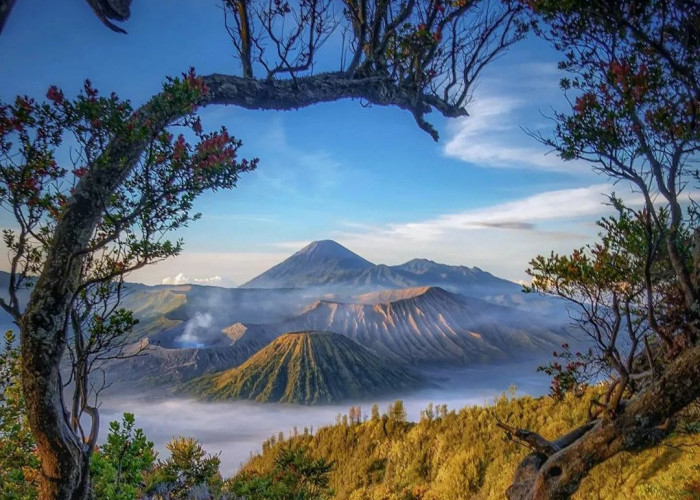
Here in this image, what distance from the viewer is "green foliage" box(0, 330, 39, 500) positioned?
16.8 feet

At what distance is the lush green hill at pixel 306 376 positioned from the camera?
105500 mm

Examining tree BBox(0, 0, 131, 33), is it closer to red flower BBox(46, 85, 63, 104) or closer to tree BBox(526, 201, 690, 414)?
red flower BBox(46, 85, 63, 104)

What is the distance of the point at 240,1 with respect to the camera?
19.4 feet

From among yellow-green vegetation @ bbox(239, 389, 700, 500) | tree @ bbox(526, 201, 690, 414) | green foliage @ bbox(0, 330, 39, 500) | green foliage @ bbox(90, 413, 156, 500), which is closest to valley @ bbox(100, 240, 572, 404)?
yellow-green vegetation @ bbox(239, 389, 700, 500)

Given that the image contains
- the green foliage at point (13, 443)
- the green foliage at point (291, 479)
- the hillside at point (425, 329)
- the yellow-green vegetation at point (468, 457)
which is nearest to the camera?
the green foliage at point (13, 443)

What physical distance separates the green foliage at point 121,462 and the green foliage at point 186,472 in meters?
1.19

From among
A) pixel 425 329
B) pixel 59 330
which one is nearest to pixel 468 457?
pixel 59 330

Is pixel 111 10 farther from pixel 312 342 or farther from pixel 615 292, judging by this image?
pixel 312 342

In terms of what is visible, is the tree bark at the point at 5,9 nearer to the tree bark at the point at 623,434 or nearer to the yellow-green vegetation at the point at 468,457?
the tree bark at the point at 623,434

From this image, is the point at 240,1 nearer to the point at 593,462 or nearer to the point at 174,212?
the point at 174,212

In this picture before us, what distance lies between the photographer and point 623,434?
4.11 m

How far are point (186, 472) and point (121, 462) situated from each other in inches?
67.7

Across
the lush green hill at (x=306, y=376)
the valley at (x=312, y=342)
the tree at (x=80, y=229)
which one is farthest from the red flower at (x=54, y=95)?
the lush green hill at (x=306, y=376)

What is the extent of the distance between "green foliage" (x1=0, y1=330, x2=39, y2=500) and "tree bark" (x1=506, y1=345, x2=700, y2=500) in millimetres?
5190
